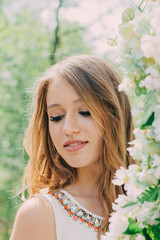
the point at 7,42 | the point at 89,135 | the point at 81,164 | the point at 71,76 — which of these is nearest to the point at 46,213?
the point at 81,164

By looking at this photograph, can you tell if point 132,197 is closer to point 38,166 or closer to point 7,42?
point 38,166

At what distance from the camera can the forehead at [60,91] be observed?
2301 mm

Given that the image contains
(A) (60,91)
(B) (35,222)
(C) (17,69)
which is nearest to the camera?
(B) (35,222)

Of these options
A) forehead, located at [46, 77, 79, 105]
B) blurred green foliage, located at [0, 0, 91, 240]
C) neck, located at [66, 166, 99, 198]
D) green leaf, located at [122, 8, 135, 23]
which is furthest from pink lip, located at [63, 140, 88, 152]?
blurred green foliage, located at [0, 0, 91, 240]

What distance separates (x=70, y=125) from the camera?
2.18 metres

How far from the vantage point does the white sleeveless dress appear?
7.31 feet

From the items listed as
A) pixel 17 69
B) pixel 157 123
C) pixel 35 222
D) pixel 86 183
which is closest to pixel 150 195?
pixel 157 123

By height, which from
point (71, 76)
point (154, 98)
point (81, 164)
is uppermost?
point (154, 98)

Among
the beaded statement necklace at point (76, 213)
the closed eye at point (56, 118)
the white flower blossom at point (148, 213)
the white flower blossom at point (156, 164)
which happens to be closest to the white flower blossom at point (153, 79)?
the white flower blossom at point (156, 164)

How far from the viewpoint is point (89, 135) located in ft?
7.39

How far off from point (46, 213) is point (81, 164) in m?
0.39

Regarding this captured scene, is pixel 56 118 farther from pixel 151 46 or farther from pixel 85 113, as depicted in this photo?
pixel 151 46

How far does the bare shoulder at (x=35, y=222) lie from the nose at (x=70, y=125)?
512 mm

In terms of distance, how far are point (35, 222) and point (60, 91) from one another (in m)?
0.88
